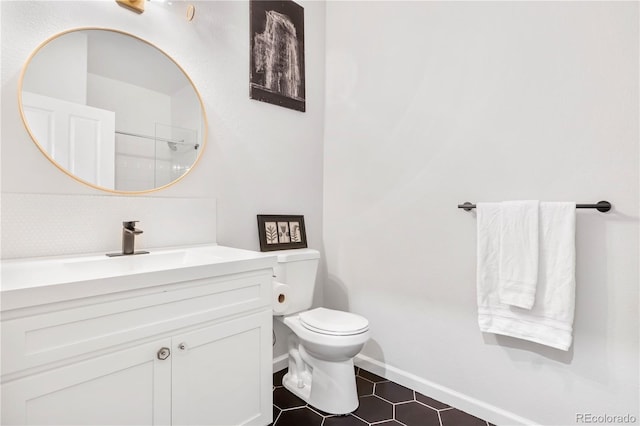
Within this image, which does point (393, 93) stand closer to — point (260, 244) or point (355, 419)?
point (260, 244)

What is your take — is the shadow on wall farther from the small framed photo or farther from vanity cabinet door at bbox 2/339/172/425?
vanity cabinet door at bbox 2/339/172/425

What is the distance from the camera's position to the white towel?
54.8 inches

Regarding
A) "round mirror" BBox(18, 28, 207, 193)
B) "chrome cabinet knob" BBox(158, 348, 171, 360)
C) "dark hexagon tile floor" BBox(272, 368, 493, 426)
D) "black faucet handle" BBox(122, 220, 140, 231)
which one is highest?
"round mirror" BBox(18, 28, 207, 193)

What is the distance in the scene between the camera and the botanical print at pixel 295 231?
2.22m

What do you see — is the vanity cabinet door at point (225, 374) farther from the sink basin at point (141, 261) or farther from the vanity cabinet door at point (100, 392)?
the sink basin at point (141, 261)

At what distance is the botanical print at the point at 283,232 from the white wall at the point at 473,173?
0.37 metres

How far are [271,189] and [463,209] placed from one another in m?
1.14

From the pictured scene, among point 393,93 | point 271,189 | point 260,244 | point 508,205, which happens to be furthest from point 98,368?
point 393,93

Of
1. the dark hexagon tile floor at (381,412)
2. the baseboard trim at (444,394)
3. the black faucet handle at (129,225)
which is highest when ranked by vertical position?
the black faucet handle at (129,225)

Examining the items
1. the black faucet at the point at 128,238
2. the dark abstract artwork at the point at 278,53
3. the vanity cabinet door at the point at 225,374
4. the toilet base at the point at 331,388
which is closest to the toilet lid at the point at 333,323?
the toilet base at the point at 331,388

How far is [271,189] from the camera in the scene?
215 cm

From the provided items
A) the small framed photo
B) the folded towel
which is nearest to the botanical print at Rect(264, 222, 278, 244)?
the small framed photo

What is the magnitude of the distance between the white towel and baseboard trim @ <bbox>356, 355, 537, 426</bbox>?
41 cm

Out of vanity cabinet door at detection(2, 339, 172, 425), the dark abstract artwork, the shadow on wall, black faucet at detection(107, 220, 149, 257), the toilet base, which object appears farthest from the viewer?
the shadow on wall
